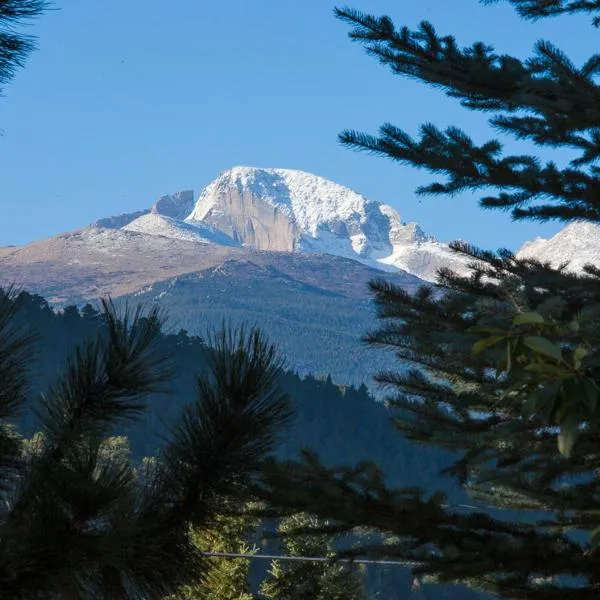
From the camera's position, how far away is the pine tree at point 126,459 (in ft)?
10.8

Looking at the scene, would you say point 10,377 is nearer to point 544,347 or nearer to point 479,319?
point 544,347

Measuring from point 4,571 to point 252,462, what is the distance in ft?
2.96

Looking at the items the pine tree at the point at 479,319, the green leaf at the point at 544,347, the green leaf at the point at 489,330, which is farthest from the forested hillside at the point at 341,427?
the green leaf at the point at 544,347

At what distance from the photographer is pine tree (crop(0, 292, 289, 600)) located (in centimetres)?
330

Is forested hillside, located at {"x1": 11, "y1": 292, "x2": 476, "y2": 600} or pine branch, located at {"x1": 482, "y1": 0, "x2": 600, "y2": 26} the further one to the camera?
forested hillside, located at {"x1": 11, "y1": 292, "x2": 476, "y2": 600}

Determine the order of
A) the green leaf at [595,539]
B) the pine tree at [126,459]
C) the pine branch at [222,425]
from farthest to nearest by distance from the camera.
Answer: the pine branch at [222,425] < the pine tree at [126,459] < the green leaf at [595,539]

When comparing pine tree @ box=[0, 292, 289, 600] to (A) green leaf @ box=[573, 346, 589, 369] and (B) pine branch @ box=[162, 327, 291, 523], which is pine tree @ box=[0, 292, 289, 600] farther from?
(A) green leaf @ box=[573, 346, 589, 369]

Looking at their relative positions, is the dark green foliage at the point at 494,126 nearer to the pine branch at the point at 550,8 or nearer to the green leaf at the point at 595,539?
the pine branch at the point at 550,8

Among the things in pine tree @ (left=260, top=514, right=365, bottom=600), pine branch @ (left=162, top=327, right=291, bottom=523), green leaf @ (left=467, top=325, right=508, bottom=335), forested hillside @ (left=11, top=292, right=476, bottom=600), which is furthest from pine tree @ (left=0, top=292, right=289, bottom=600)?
forested hillside @ (left=11, top=292, right=476, bottom=600)

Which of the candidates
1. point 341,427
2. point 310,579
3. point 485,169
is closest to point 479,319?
point 485,169

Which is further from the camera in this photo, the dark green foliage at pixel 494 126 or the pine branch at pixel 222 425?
the dark green foliage at pixel 494 126

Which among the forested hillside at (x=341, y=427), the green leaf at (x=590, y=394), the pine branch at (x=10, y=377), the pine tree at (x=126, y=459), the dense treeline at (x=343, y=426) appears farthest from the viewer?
the dense treeline at (x=343, y=426)

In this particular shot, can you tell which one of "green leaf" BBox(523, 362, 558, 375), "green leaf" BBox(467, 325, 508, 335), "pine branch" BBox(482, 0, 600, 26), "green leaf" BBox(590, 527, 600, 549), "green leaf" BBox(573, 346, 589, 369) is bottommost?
"green leaf" BBox(590, 527, 600, 549)

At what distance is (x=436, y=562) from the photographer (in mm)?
6281
